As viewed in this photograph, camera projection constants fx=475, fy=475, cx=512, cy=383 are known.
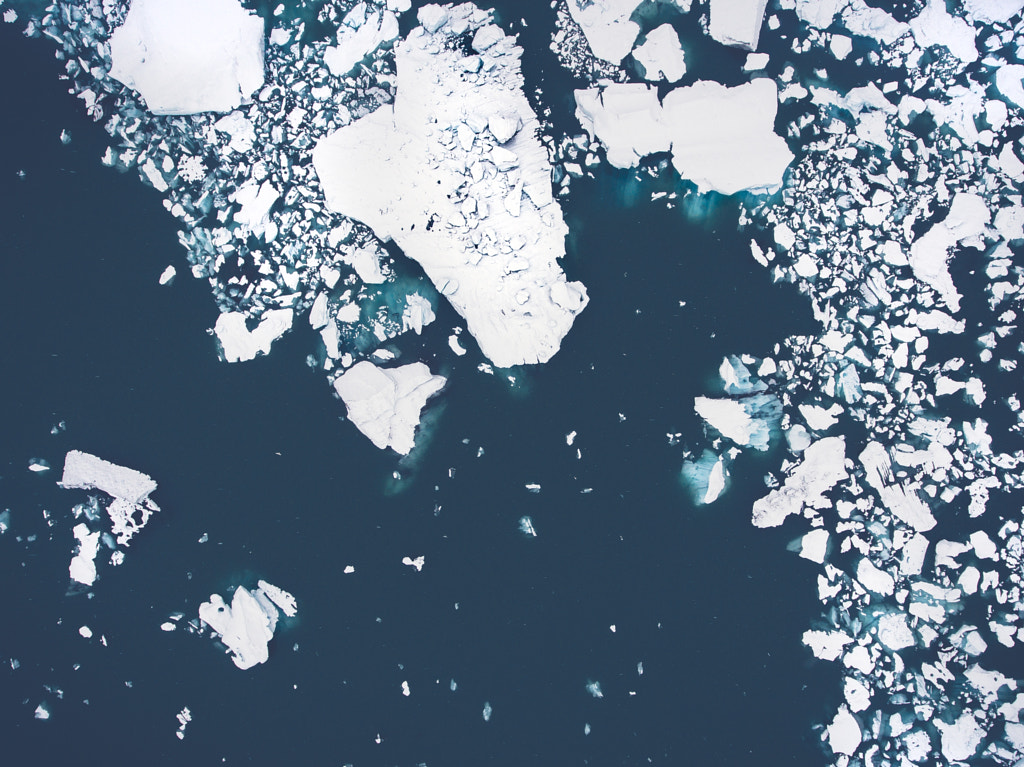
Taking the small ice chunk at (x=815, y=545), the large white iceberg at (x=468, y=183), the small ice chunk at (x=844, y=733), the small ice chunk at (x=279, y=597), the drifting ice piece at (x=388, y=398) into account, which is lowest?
the small ice chunk at (x=844, y=733)

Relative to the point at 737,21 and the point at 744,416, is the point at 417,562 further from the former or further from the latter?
the point at 737,21

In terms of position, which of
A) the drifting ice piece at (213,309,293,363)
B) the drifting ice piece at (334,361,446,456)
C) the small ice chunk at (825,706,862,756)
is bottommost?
the small ice chunk at (825,706,862,756)

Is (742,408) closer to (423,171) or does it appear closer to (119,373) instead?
(423,171)

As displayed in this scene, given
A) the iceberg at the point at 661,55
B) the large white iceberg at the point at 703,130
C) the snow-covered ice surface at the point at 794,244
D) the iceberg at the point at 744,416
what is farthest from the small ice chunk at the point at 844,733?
the iceberg at the point at 661,55

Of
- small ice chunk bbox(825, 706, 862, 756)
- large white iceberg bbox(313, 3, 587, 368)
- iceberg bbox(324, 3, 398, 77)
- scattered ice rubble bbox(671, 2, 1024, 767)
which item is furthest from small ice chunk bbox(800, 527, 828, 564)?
iceberg bbox(324, 3, 398, 77)

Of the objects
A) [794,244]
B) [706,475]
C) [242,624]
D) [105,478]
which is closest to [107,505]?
[105,478]

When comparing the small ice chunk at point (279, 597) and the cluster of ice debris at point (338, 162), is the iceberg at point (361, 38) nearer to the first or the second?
the cluster of ice debris at point (338, 162)

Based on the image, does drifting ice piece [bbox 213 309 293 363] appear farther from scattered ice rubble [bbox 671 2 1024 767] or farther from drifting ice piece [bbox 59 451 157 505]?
scattered ice rubble [bbox 671 2 1024 767]
